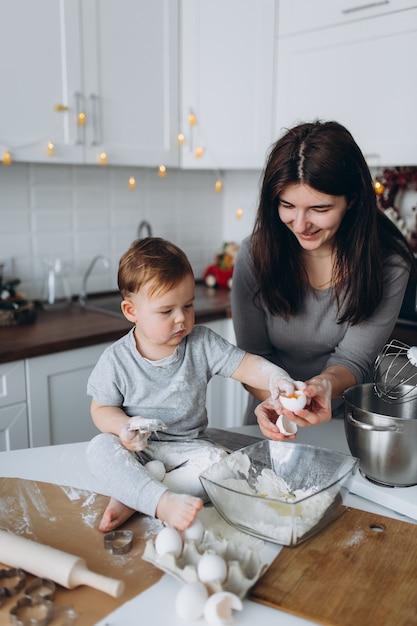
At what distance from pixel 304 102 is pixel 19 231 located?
3.91ft

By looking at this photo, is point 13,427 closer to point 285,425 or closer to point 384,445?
point 285,425

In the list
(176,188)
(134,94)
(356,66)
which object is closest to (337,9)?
(356,66)

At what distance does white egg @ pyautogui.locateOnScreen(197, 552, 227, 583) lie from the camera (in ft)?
2.39

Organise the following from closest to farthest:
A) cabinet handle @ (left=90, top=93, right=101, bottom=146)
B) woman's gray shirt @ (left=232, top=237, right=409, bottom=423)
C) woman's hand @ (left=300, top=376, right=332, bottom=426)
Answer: woman's hand @ (left=300, top=376, right=332, bottom=426) → woman's gray shirt @ (left=232, top=237, right=409, bottom=423) → cabinet handle @ (left=90, top=93, right=101, bottom=146)

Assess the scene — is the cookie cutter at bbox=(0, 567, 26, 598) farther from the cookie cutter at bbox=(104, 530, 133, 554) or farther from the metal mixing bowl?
the metal mixing bowl

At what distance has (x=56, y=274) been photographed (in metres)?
2.46

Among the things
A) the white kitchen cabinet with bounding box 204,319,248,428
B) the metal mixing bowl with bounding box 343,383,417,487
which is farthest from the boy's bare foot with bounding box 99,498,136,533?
the white kitchen cabinet with bounding box 204,319,248,428

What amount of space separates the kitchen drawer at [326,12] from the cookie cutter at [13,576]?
201cm

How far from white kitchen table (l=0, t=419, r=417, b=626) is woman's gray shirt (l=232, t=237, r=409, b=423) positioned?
186 mm

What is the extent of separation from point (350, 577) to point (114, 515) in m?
0.34

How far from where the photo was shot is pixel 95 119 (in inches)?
88.5

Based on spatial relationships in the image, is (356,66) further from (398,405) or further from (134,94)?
(398,405)

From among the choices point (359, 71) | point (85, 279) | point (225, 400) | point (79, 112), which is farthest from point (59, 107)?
point (225, 400)

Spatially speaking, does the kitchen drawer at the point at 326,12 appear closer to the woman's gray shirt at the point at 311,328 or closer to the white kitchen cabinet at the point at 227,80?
the white kitchen cabinet at the point at 227,80
